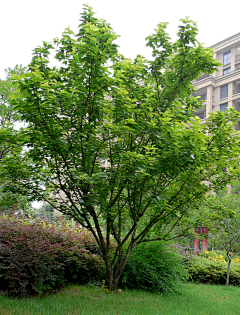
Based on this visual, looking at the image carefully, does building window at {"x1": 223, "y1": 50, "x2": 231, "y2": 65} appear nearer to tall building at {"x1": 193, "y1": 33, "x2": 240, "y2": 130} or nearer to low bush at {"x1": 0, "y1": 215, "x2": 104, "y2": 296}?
tall building at {"x1": 193, "y1": 33, "x2": 240, "y2": 130}

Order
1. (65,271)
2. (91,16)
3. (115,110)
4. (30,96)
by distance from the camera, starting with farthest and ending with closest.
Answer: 1. (65,271)
2. (91,16)
3. (115,110)
4. (30,96)

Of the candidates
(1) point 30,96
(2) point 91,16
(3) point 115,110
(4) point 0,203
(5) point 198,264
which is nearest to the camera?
(1) point 30,96

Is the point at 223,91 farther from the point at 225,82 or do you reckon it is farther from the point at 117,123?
the point at 117,123

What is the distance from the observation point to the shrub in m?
7.48

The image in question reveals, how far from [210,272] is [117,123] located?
32.2 ft

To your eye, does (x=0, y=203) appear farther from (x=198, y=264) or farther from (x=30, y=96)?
(x=198, y=264)

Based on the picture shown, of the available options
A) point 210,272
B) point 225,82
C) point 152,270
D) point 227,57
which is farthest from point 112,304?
point 227,57

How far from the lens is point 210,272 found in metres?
11.8

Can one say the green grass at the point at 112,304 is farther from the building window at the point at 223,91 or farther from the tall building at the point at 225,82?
the building window at the point at 223,91

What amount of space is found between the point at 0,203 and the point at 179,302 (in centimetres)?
522

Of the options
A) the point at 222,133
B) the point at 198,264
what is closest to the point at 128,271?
the point at 222,133

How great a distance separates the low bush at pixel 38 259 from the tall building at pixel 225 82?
30.6m

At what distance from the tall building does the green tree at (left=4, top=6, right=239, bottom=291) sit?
98.1ft

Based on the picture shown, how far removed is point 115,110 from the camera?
513cm
